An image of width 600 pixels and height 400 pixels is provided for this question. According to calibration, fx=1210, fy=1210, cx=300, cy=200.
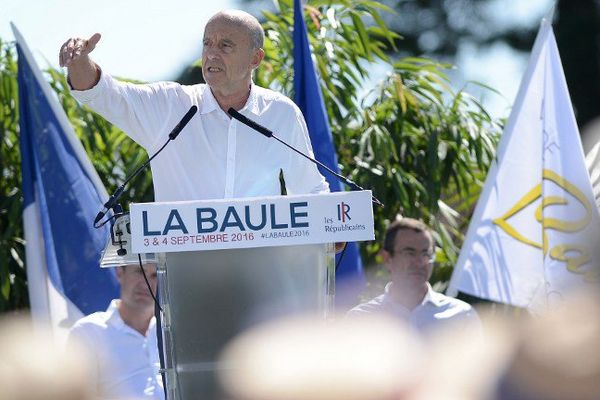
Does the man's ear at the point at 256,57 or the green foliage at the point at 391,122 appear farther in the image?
the green foliage at the point at 391,122

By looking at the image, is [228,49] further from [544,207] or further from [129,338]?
[544,207]

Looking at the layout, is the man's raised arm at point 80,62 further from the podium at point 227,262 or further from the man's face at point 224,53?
the podium at point 227,262

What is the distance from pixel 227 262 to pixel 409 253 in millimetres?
2454

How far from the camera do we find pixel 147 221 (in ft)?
8.75

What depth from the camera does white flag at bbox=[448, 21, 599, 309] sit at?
5590 millimetres

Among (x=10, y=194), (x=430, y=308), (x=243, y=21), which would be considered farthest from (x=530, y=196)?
(x=243, y=21)

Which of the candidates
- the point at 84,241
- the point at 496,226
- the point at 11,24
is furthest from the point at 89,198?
the point at 496,226

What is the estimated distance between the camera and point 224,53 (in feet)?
10.3

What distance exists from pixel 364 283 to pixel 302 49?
3.94 ft

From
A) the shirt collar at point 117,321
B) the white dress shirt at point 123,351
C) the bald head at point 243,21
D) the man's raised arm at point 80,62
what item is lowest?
the white dress shirt at point 123,351

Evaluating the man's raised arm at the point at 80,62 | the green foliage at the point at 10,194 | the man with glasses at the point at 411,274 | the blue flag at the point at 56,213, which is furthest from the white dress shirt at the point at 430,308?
the green foliage at the point at 10,194

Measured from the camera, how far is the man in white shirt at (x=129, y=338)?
167 inches

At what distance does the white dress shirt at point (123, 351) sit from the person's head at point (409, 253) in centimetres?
113

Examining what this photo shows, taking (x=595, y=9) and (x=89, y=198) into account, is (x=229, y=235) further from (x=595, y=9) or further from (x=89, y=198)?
(x=595, y=9)
